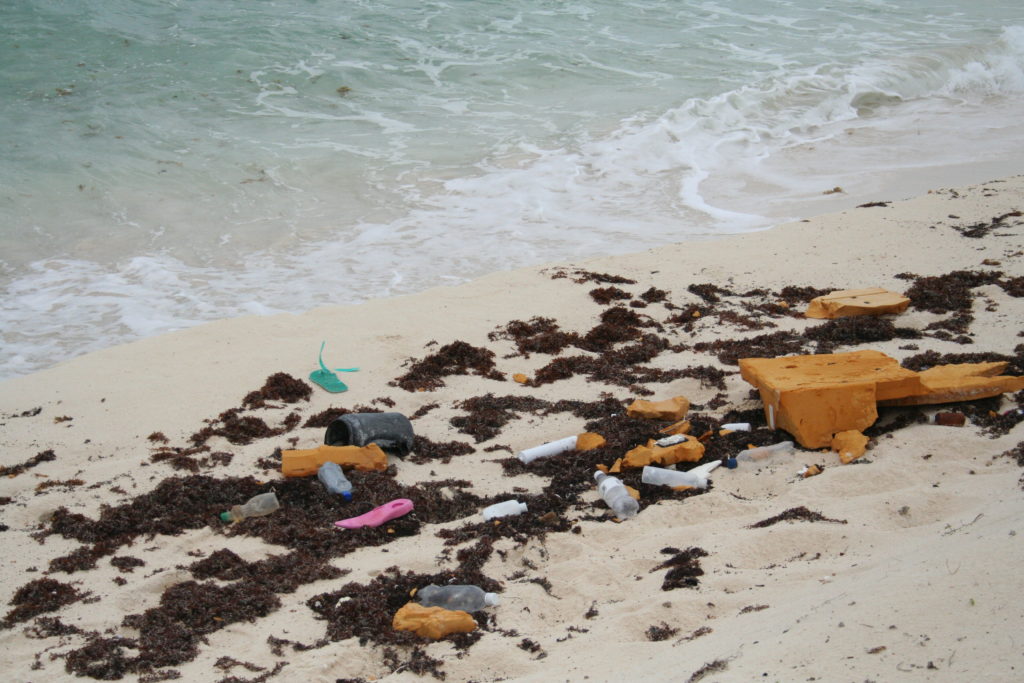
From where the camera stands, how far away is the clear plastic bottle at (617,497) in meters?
4.03

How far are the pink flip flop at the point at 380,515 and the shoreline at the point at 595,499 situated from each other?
Answer: 20 centimetres

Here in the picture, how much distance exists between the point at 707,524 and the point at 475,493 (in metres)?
1.24

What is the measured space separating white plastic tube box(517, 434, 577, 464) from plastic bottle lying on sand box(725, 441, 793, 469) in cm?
88

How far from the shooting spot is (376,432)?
4.85 metres

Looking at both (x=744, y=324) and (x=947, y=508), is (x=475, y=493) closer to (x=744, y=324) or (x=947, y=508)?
(x=947, y=508)

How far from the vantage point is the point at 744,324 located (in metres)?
6.56

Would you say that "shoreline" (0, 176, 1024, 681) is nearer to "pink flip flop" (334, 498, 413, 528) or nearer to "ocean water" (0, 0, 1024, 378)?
"pink flip flop" (334, 498, 413, 528)

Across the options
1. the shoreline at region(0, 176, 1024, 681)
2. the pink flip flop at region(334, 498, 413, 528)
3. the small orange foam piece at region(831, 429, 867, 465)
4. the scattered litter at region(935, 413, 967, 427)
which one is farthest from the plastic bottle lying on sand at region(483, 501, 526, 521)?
the scattered litter at region(935, 413, 967, 427)

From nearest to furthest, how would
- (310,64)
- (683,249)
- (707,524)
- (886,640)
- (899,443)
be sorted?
(886,640)
(707,524)
(899,443)
(683,249)
(310,64)

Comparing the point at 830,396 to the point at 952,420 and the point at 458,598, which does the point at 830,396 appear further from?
the point at 458,598

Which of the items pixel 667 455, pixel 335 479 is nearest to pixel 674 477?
pixel 667 455

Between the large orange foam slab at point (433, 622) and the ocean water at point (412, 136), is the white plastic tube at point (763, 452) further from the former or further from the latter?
the ocean water at point (412, 136)

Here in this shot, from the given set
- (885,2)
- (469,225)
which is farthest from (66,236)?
(885,2)

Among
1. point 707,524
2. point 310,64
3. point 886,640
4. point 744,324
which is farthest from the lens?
point 310,64
